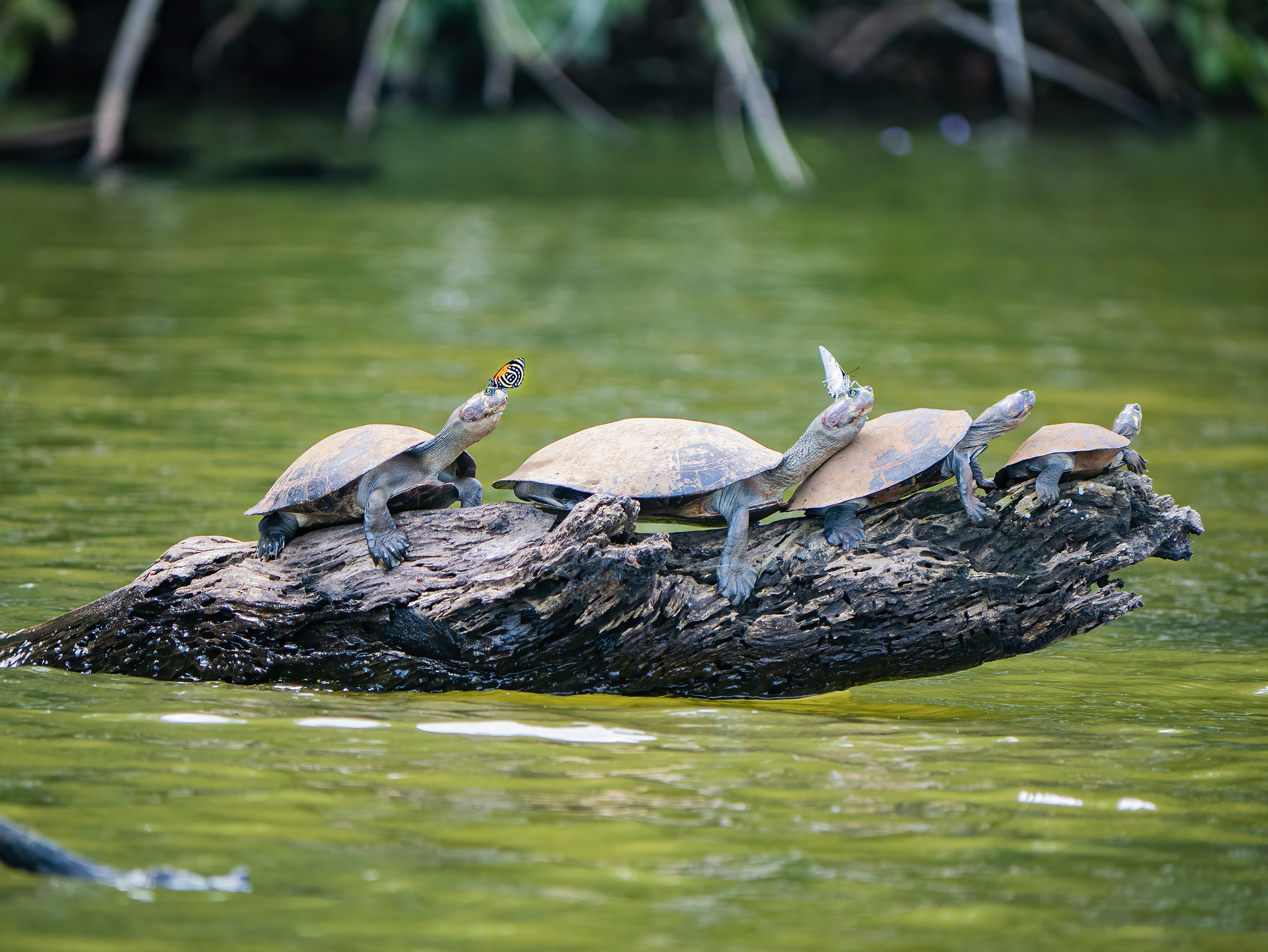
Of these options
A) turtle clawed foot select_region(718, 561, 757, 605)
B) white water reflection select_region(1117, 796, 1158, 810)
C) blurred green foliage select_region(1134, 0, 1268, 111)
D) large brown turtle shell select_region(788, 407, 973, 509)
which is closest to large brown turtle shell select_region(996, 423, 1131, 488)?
large brown turtle shell select_region(788, 407, 973, 509)

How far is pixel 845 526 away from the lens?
13.9ft

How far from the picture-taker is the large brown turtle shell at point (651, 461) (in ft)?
13.7

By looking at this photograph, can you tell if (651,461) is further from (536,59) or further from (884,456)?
(536,59)

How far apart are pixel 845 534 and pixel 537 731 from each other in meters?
1.12

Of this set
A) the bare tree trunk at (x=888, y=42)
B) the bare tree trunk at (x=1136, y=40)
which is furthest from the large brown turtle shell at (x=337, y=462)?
the bare tree trunk at (x=888, y=42)

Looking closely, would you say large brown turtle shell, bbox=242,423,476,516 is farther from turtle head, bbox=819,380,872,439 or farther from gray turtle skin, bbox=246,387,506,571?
turtle head, bbox=819,380,872,439

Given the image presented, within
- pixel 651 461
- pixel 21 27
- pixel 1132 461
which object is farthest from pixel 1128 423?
pixel 21 27

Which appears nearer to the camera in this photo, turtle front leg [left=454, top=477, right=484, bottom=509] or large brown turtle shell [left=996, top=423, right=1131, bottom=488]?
large brown turtle shell [left=996, top=423, right=1131, bottom=488]

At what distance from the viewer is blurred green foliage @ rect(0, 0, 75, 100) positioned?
19.5 metres

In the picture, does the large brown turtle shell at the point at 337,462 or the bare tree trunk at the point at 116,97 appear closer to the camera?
the large brown turtle shell at the point at 337,462

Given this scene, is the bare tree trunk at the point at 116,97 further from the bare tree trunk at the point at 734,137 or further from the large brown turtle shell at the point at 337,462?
the large brown turtle shell at the point at 337,462

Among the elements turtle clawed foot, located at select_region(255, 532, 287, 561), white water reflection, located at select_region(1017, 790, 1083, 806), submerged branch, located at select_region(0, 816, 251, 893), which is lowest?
submerged branch, located at select_region(0, 816, 251, 893)

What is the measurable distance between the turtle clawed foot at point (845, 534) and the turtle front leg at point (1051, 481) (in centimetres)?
54

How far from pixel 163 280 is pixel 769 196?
8576mm
